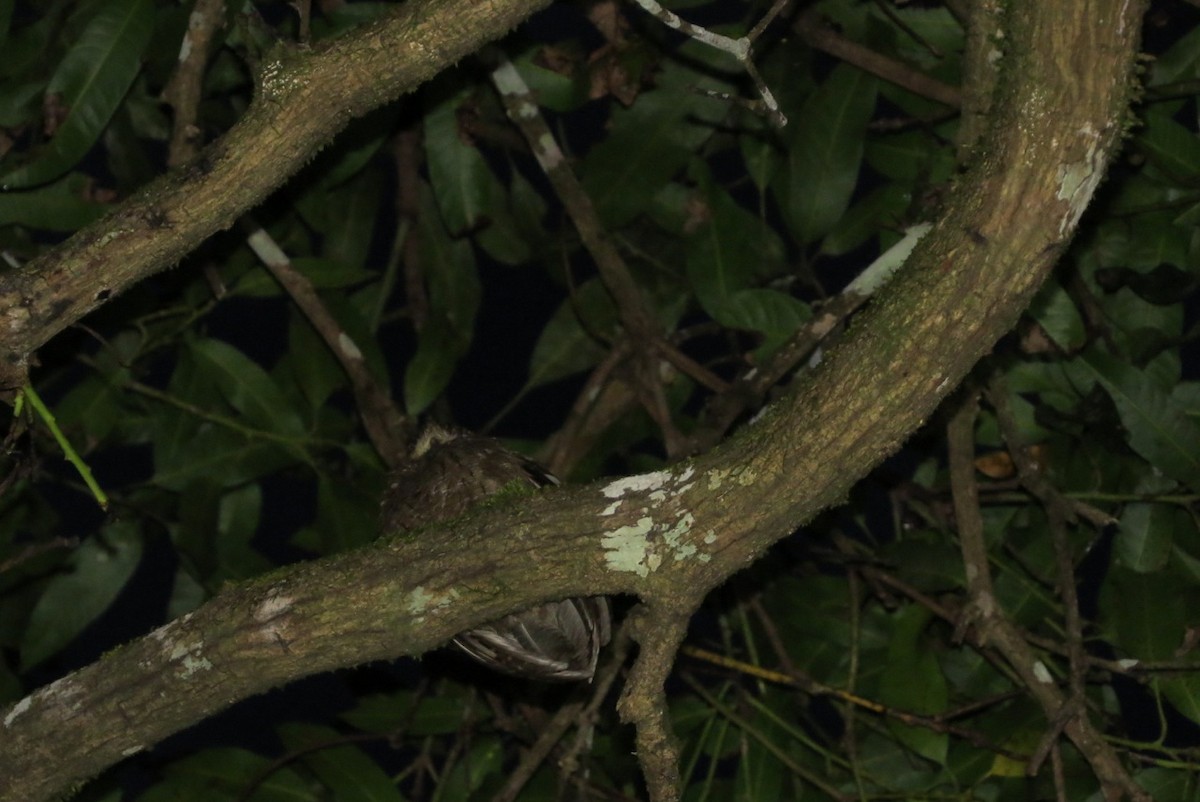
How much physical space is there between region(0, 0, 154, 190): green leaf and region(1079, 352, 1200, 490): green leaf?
1.36 m

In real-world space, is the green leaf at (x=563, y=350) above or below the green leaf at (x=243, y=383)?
below

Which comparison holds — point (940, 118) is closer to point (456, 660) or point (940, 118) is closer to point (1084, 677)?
point (1084, 677)

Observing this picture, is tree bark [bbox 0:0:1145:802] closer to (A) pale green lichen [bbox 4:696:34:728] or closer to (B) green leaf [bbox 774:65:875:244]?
(A) pale green lichen [bbox 4:696:34:728]

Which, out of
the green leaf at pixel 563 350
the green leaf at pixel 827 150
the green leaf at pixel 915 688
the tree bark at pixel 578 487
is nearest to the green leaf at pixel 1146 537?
the green leaf at pixel 915 688

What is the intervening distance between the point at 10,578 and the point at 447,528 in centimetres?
116

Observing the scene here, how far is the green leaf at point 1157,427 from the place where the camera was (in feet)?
6.33

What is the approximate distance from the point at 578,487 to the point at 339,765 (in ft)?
2.86

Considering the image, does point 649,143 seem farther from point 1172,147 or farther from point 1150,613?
point 1150,613

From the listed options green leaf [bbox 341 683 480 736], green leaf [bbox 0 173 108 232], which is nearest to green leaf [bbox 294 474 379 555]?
green leaf [bbox 341 683 480 736]

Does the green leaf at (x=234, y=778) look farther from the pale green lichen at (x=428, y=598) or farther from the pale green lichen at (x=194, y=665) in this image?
the pale green lichen at (x=428, y=598)

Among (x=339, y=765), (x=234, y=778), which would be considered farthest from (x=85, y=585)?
(x=339, y=765)

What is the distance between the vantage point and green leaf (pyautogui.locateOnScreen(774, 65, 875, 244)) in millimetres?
2191

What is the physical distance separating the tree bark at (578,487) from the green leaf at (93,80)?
20.4 inches

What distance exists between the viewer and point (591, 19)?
2.29m
